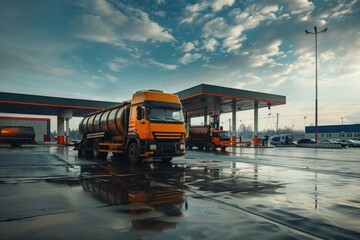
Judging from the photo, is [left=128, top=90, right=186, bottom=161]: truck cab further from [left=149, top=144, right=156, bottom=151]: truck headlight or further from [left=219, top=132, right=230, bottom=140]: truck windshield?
[left=219, top=132, right=230, bottom=140]: truck windshield

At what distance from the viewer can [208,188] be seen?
6.41 meters

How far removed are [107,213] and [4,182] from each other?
4621 millimetres

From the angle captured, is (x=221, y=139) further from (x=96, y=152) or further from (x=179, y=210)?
(x=179, y=210)

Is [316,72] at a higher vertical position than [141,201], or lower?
higher

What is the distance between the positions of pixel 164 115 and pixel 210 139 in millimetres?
17298

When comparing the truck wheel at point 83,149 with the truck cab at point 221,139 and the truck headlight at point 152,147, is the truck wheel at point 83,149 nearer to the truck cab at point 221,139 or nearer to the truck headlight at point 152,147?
the truck headlight at point 152,147

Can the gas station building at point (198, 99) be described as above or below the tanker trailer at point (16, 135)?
above

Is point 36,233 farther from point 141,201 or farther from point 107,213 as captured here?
point 141,201

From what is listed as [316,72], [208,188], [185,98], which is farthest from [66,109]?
[208,188]

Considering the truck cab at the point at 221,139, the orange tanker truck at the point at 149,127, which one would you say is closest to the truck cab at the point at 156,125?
the orange tanker truck at the point at 149,127

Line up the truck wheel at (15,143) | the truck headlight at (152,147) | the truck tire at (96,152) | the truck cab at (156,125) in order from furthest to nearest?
the truck wheel at (15,143), the truck tire at (96,152), the truck cab at (156,125), the truck headlight at (152,147)

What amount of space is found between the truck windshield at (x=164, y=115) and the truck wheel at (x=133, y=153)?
5.51 feet

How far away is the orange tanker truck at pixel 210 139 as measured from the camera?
94.6ft

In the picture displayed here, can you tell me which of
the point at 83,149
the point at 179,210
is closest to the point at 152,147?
the point at 179,210
